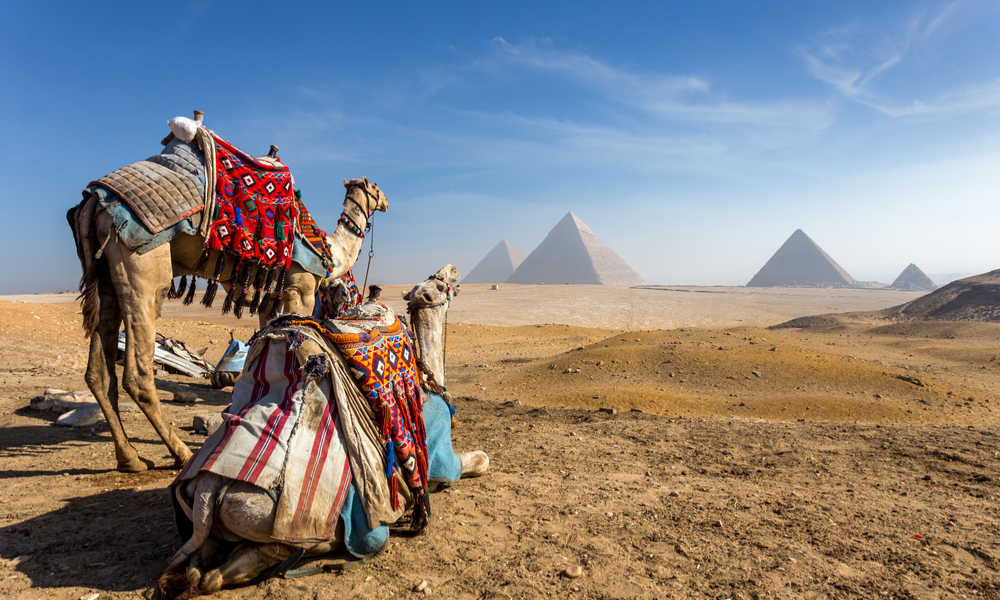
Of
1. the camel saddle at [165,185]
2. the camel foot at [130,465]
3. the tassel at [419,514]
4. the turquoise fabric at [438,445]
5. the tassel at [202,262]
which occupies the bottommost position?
the camel foot at [130,465]

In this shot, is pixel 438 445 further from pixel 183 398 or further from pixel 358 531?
pixel 183 398

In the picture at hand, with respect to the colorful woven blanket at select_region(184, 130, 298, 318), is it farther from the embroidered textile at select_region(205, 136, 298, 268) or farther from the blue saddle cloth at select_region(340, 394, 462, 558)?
the blue saddle cloth at select_region(340, 394, 462, 558)

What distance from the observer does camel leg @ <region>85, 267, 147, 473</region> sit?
4.56 meters

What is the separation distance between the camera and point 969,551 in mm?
3162

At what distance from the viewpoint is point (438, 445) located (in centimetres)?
385

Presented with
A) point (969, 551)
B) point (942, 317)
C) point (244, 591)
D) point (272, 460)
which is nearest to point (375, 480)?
point (272, 460)

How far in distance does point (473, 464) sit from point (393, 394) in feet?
5.11

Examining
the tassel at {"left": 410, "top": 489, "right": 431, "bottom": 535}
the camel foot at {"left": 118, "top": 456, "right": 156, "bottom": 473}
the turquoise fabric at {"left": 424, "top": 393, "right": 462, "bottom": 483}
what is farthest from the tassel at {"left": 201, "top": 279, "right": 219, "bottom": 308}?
the tassel at {"left": 410, "top": 489, "right": 431, "bottom": 535}

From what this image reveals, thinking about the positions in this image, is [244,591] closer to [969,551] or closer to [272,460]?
[272,460]

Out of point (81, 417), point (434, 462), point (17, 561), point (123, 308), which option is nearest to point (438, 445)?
point (434, 462)

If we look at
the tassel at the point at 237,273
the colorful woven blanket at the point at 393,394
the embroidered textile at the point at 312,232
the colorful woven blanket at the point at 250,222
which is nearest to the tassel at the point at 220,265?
the colorful woven blanket at the point at 250,222

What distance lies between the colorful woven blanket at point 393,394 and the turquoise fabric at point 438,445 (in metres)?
0.33

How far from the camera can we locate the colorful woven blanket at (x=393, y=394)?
3.08 meters

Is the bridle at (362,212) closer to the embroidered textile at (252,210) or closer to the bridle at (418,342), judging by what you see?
the embroidered textile at (252,210)
